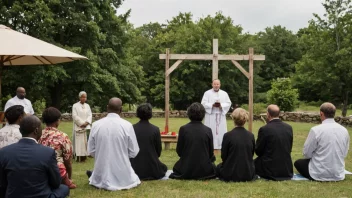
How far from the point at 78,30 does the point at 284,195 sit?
17.6 m

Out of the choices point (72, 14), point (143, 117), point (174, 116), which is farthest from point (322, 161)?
point (174, 116)

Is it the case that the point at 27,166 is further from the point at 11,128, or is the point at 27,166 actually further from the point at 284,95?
the point at 284,95

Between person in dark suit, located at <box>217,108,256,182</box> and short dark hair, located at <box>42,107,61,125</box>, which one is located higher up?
short dark hair, located at <box>42,107,61,125</box>

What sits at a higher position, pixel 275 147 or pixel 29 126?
pixel 29 126

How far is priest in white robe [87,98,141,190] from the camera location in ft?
21.5

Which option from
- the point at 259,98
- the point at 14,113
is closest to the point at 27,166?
the point at 14,113

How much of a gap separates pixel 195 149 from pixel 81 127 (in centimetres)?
412

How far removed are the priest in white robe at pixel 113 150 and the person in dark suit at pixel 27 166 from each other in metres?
1.92

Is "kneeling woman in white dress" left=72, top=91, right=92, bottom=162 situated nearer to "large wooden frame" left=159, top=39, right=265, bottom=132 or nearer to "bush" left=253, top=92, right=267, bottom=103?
"large wooden frame" left=159, top=39, right=265, bottom=132

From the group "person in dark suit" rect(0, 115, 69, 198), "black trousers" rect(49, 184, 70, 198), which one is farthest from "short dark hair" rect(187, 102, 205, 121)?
"person in dark suit" rect(0, 115, 69, 198)

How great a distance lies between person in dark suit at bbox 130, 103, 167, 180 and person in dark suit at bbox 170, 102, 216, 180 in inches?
17.1

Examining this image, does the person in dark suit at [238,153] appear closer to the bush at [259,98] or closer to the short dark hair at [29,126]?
the short dark hair at [29,126]

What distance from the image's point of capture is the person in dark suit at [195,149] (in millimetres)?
7258

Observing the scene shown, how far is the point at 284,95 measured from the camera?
27.0m
